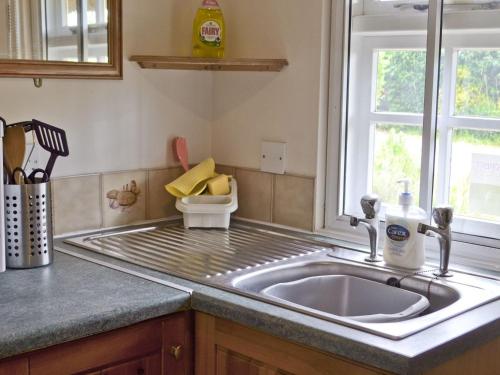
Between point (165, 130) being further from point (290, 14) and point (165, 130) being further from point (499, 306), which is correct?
point (499, 306)

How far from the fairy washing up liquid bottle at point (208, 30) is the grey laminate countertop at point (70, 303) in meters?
0.79

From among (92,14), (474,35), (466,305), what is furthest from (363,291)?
(92,14)

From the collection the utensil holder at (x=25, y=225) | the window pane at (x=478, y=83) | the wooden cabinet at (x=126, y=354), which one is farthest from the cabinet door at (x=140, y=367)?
the window pane at (x=478, y=83)

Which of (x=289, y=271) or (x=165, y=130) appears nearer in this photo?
(x=289, y=271)

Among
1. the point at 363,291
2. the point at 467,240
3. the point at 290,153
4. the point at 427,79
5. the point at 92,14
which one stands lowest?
the point at 363,291

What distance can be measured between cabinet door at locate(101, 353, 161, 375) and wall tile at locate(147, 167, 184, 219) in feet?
2.48

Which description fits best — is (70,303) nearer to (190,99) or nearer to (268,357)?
(268,357)

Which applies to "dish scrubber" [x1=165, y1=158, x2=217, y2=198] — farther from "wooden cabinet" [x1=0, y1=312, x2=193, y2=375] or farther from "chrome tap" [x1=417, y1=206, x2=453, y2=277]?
"chrome tap" [x1=417, y1=206, x2=453, y2=277]

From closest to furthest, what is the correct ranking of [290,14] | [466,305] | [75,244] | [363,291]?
[466,305] < [363,291] < [75,244] < [290,14]

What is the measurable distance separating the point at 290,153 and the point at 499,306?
0.86 metres

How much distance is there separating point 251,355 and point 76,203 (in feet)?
2.63

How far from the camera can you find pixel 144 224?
2.25 metres

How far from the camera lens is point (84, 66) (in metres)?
2.03

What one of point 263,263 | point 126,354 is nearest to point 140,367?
point 126,354
